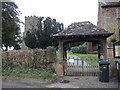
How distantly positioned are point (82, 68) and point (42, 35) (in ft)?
71.1

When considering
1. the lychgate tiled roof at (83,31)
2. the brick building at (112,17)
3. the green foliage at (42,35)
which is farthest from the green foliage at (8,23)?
the lychgate tiled roof at (83,31)

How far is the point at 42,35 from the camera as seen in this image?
32.9 metres

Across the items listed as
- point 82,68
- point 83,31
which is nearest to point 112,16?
point 83,31

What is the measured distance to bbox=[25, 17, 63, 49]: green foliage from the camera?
108ft

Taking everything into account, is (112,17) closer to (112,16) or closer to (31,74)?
(112,16)

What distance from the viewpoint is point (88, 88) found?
Result: 8438 millimetres

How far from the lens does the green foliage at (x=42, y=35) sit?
32.9 metres

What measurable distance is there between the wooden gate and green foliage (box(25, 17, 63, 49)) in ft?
68.7

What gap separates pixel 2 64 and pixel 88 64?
6740 millimetres

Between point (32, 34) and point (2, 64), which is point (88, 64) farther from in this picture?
point (32, 34)

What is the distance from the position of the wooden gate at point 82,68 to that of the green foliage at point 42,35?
20.9 m

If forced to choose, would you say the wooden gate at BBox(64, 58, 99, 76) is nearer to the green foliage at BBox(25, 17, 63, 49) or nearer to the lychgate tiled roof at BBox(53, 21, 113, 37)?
the lychgate tiled roof at BBox(53, 21, 113, 37)

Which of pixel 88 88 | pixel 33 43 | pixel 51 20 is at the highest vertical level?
pixel 51 20

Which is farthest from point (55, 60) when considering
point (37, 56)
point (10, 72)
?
point (10, 72)
